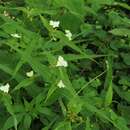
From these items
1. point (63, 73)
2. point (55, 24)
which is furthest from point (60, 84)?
point (55, 24)

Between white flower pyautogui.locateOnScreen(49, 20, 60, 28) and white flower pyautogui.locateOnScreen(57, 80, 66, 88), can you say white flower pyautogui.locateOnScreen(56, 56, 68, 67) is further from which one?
white flower pyautogui.locateOnScreen(49, 20, 60, 28)

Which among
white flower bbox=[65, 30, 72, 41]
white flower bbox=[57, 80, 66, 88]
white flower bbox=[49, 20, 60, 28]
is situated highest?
white flower bbox=[57, 80, 66, 88]

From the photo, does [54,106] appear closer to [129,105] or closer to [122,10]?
[129,105]

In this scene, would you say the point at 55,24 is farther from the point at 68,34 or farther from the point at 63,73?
the point at 63,73

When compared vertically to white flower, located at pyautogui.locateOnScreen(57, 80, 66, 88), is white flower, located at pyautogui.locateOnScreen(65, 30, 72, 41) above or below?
below

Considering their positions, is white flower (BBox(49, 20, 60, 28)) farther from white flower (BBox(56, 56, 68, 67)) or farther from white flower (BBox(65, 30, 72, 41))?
white flower (BBox(56, 56, 68, 67))

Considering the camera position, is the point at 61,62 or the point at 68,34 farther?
the point at 68,34

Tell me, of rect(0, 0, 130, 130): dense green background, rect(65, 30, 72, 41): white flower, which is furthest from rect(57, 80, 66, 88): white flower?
rect(65, 30, 72, 41): white flower

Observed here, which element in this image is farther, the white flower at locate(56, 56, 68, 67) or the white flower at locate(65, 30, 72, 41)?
the white flower at locate(65, 30, 72, 41)

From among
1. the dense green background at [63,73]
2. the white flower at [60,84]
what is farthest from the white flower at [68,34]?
the white flower at [60,84]
